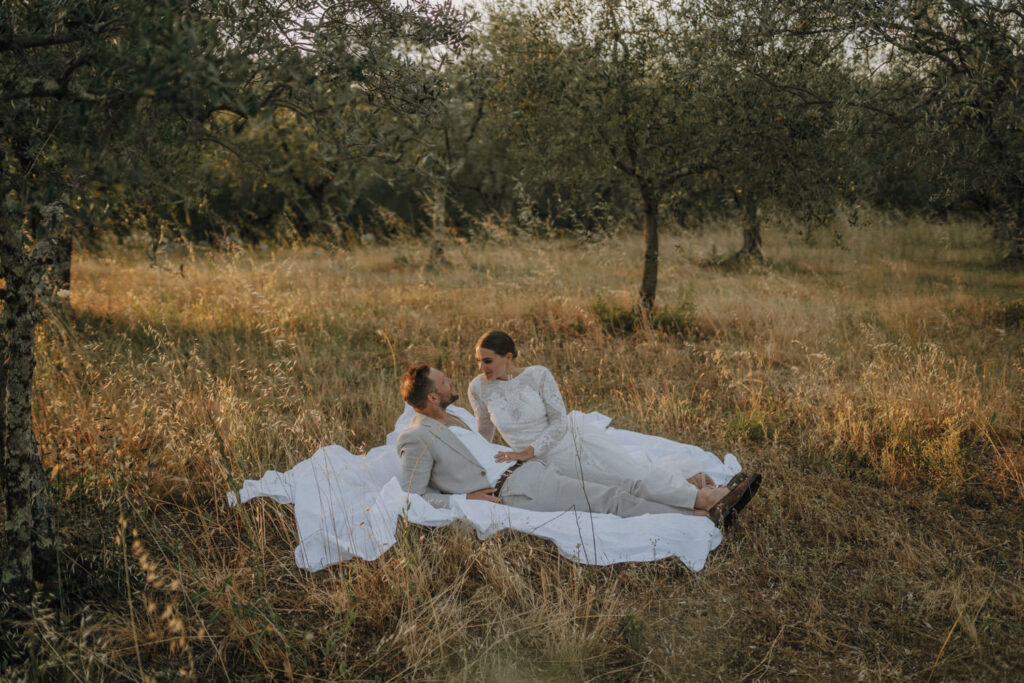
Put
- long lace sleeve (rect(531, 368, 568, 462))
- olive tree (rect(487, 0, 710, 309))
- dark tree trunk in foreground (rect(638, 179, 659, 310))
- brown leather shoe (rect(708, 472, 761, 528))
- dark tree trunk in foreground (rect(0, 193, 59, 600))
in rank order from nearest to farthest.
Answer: dark tree trunk in foreground (rect(0, 193, 59, 600))
brown leather shoe (rect(708, 472, 761, 528))
long lace sleeve (rect(531, 368, 568, 462))
olive tree (rect(487, 0, 710, 309))
dark tree trunk in foreground (rect(638, 179, 659, 310))

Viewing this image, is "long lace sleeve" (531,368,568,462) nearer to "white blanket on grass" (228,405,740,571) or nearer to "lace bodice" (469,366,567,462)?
"lace bodice" (469,366,567,462)

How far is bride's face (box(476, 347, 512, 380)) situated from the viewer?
5090 mm

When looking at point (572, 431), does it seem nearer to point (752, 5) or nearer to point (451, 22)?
point (451, 22)

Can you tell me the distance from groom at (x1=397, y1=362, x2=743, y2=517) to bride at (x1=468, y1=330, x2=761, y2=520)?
90 millimetres

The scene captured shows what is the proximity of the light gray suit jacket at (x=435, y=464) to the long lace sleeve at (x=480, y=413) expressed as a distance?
0.59m

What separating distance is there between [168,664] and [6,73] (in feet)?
10.1

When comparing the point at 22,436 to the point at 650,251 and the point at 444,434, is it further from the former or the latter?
the point at 650,251

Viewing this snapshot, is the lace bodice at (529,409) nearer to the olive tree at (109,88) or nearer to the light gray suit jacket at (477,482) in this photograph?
the light gray suit jacket at (477,482)

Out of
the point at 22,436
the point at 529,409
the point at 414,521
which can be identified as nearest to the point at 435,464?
the point at 414,521

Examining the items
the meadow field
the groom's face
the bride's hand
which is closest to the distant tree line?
the meadow field

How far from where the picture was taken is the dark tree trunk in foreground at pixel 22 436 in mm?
3293

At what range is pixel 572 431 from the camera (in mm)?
5094

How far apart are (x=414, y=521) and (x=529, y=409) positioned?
1275 millimetres

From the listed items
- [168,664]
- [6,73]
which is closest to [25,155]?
[6,73]
